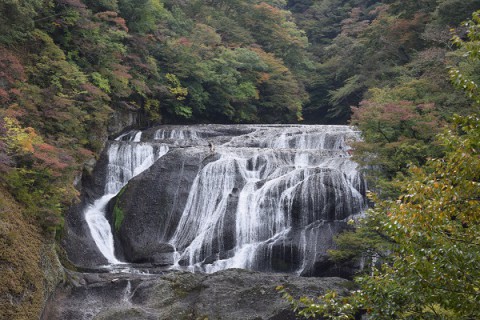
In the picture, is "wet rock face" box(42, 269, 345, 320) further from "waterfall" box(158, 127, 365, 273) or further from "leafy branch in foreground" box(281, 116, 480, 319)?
"leafy branch in foreground" box(281, 116, 480, 319)

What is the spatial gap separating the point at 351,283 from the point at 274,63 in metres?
22.1

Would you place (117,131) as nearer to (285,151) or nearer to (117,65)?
(117,65)

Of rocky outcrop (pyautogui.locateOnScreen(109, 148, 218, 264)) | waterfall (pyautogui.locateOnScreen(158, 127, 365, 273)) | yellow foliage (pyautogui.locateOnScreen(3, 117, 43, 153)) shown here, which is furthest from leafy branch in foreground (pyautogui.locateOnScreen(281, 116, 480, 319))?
rocky outcrop (pyautogui.locateOnScreen(109, 148, 218, 264))

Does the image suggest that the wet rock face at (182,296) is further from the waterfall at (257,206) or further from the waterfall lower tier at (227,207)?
the waterfall at (257,206)

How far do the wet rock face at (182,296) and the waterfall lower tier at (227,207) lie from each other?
10.6ft

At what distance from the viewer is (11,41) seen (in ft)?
50.6

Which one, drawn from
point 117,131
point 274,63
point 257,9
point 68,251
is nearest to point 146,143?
point 117,131

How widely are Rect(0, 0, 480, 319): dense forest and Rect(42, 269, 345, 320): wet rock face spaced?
4.13 feet

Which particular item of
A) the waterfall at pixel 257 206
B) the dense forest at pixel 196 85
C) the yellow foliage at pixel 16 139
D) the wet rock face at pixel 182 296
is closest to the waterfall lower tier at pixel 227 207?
the waterfall at pixel 257 206

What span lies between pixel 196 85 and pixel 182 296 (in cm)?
1767

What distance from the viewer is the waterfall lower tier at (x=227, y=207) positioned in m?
15.1

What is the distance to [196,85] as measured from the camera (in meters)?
26.8

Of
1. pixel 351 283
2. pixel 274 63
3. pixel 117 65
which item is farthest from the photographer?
pixel 274 63

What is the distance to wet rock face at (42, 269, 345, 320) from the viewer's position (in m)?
9.82
